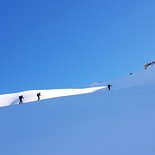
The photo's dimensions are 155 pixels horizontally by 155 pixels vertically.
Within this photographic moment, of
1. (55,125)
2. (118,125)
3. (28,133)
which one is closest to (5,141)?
(28,133)

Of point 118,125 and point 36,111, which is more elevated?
point 36,111

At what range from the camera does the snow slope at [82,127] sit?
394 inches

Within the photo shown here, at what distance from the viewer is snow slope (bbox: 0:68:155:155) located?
10.0 m

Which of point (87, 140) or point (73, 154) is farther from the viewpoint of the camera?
point (87, 140)

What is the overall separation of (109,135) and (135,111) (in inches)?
122

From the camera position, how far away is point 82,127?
12453 millimetres

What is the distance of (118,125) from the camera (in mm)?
11891

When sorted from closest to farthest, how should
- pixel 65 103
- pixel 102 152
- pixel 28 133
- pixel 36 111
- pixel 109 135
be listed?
pixel 102 152
pixel 109 135
pixel 28 133
pixel 36 111
pixel 65 103

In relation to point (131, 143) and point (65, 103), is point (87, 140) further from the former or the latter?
point (65, 103)

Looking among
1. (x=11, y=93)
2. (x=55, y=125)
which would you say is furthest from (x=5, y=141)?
(x=11, y=93)

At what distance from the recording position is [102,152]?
9492 millimetres

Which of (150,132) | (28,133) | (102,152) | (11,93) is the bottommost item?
(102,152)

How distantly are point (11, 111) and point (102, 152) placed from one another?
28.0 feet

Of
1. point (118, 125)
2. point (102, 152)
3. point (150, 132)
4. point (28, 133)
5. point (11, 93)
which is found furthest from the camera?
point (11, 93)
